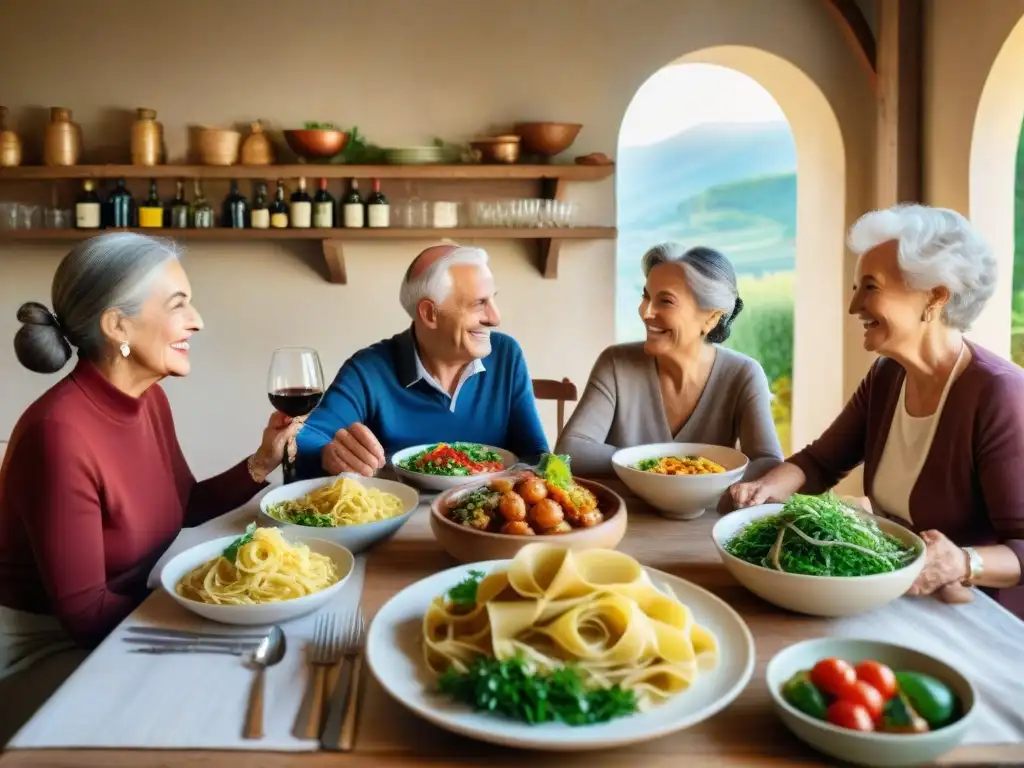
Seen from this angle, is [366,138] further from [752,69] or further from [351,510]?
[351,510]

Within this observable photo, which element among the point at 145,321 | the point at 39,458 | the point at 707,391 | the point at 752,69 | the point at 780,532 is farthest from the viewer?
the point at 752,69

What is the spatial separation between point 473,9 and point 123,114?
1765 mm

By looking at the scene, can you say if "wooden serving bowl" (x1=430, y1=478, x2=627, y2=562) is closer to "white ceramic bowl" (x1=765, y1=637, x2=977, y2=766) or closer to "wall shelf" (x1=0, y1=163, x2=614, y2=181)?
"white ceramic bowl" (x1=765, y1=637, x2=977, y2=766)

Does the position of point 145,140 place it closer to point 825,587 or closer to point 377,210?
point 377,210

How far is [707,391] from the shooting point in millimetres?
2455

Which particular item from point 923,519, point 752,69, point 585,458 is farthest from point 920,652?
point 752,69

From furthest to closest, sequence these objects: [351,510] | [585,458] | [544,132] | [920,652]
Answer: [544,132] → [585,458] → [351,510] → [920,652]

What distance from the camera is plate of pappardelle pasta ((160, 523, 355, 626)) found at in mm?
1257

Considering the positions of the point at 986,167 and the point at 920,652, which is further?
the point at 986,167

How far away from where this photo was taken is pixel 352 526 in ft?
5.09

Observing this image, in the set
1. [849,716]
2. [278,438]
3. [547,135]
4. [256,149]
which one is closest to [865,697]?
[849,716]

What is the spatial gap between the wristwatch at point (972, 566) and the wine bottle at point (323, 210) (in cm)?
323

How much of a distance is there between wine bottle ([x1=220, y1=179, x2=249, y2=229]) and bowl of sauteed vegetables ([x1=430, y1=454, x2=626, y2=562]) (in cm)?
291

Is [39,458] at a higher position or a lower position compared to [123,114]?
lower
